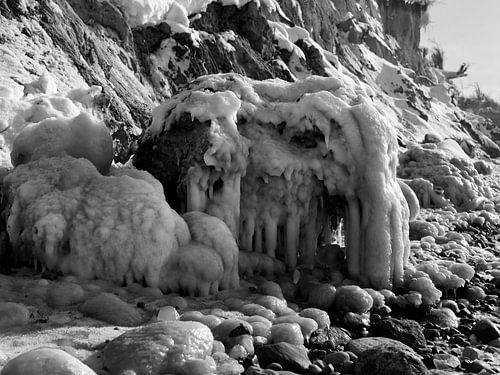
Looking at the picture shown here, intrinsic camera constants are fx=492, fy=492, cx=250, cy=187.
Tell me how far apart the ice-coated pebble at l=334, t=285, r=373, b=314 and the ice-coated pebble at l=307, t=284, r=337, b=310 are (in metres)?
0.05

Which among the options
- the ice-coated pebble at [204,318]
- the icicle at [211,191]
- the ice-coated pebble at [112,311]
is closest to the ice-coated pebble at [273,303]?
the ice-coated pebble at [204,318]

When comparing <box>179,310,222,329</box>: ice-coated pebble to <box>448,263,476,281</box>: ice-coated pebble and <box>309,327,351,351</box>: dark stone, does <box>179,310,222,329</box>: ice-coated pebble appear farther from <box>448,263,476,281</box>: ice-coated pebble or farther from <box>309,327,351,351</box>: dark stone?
<box>448,263,476,281</box>: ice-coated pebble

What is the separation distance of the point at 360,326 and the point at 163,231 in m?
2.06

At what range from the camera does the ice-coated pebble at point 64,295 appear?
4.02 meters

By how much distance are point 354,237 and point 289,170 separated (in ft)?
3.55

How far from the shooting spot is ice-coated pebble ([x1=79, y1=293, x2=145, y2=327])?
12.6 feet

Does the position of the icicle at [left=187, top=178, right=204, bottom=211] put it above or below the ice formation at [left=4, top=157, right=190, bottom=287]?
above

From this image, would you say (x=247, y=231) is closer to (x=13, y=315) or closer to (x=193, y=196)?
(x=193, y=196)

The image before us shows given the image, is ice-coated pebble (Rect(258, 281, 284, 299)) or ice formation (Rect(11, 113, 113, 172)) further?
ice formation (Rect(11, 113, 113, 172))

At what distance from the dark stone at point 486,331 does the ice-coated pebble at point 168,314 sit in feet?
9.06

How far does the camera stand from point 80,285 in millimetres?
4316

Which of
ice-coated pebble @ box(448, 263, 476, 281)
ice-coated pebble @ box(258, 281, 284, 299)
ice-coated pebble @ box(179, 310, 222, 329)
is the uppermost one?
ice-coated pebble @ box(448, 263, 476, 281)

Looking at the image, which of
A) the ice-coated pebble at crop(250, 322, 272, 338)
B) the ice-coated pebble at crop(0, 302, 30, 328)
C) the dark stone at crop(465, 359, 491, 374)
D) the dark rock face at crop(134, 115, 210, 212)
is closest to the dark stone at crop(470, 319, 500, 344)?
the dark stone at crop(465, 359, 491, 374)

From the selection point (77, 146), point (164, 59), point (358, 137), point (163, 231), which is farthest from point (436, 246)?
A: point (164, 59)
